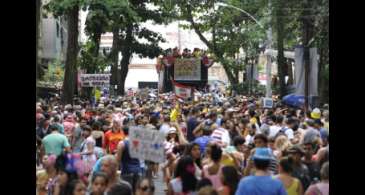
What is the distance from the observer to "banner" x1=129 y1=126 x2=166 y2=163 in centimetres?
963

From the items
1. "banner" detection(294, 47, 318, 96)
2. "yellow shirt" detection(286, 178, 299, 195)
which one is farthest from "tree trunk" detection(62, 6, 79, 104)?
"yellow shirt" detection(286, 178, 299, 195)

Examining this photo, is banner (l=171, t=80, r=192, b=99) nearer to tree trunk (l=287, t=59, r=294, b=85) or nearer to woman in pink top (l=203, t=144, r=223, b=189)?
tree trunk (l=287, t=59, r=294, b=85)

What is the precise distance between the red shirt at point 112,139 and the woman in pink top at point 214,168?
4559mm

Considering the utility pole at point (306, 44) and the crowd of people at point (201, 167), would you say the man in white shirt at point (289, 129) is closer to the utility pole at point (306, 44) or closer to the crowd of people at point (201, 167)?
the crowd of people at point (201, 167)

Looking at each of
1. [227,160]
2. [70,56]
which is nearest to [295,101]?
[70,56]

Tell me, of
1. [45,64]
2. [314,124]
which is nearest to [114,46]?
[45,64]

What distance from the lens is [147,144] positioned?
32.4ft

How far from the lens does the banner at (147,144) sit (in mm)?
9627

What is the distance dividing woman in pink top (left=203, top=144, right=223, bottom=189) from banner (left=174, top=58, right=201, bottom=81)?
16585 mm

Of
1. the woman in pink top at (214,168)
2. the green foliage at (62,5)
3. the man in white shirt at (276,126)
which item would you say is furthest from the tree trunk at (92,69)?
the woman in pink top at (214,168)

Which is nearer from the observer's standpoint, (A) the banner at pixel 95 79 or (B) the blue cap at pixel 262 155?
(B) the blue cap at pixel 262 155

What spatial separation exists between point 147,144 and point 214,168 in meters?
0.99

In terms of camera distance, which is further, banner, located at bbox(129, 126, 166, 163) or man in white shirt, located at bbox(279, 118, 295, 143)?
man in white shirt, located at bbox(279, 118, 295, 143)
